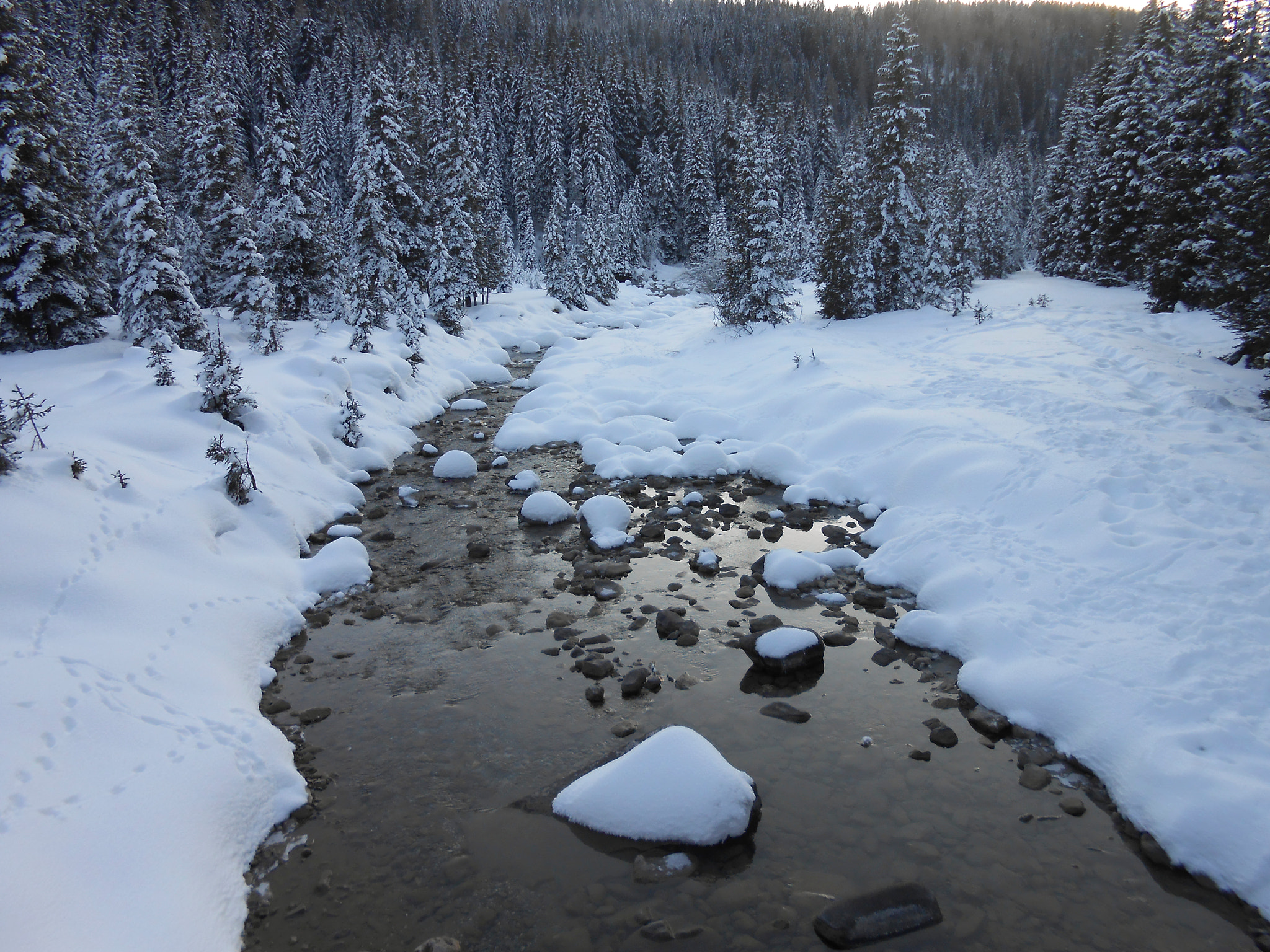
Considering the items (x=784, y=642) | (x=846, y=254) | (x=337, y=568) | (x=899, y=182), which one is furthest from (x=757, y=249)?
(x=784, y=642)

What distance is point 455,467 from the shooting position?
52.6 ft

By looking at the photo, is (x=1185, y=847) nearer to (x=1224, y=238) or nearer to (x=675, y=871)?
(x=675, y=871)

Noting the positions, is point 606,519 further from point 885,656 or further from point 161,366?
point 161,366

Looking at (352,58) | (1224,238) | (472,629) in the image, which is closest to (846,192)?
(1224,238)

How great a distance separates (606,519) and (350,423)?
832 centimetres

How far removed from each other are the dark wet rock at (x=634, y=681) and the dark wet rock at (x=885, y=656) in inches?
119

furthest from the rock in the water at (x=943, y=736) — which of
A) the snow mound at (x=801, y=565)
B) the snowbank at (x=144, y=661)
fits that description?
the snowbank at (x=144, y=661)

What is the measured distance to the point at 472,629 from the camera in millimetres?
9531

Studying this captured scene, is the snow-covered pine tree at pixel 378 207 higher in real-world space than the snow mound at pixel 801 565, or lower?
higher

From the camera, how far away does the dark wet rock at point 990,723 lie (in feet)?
23.3

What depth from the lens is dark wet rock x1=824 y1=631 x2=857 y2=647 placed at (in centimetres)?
886

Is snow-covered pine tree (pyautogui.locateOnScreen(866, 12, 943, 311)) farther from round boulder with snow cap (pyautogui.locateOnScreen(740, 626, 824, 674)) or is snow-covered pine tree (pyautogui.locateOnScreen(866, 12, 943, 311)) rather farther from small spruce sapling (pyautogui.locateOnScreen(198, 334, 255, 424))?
small spruce sapling (pyautogui.locateOnScreen(198, 334, 255, 424))

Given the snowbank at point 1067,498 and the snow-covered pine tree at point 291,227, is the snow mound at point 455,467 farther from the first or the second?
the snow-covered pine tree at point 291,227

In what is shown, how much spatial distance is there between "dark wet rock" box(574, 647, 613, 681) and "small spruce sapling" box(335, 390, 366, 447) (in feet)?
36.3
